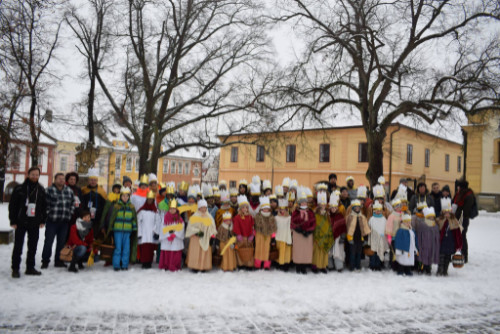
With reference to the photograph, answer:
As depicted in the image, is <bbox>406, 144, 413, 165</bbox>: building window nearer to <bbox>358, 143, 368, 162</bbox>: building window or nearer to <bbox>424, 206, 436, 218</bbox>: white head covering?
<bbox>358, 143, 368, 162</bbox>: building window

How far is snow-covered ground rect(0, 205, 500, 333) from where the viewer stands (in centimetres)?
514

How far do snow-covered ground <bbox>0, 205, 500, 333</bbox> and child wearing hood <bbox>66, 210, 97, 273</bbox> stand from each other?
30 cm

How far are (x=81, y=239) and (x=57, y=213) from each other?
2.21 feet

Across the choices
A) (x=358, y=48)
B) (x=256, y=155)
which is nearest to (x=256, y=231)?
(x=358, y=48)

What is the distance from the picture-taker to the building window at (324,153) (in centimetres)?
4153

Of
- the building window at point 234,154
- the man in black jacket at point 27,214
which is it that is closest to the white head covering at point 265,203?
the man in black jacket at point 27,214

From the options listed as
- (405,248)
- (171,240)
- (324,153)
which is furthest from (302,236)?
(324,153)

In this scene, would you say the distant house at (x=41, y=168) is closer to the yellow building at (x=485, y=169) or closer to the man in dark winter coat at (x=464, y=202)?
the yellow building at (x=485, y=169)

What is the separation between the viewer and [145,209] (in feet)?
28.1

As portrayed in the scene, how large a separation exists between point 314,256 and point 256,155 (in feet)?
122

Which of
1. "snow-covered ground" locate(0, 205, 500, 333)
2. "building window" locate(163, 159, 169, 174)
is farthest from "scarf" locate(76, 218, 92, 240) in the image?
"building window" locate(163, 159, 169, 174)

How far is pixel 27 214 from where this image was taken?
23.7 ft

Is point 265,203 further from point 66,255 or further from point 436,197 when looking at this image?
point 436,197

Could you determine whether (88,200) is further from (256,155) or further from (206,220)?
(256,155)
